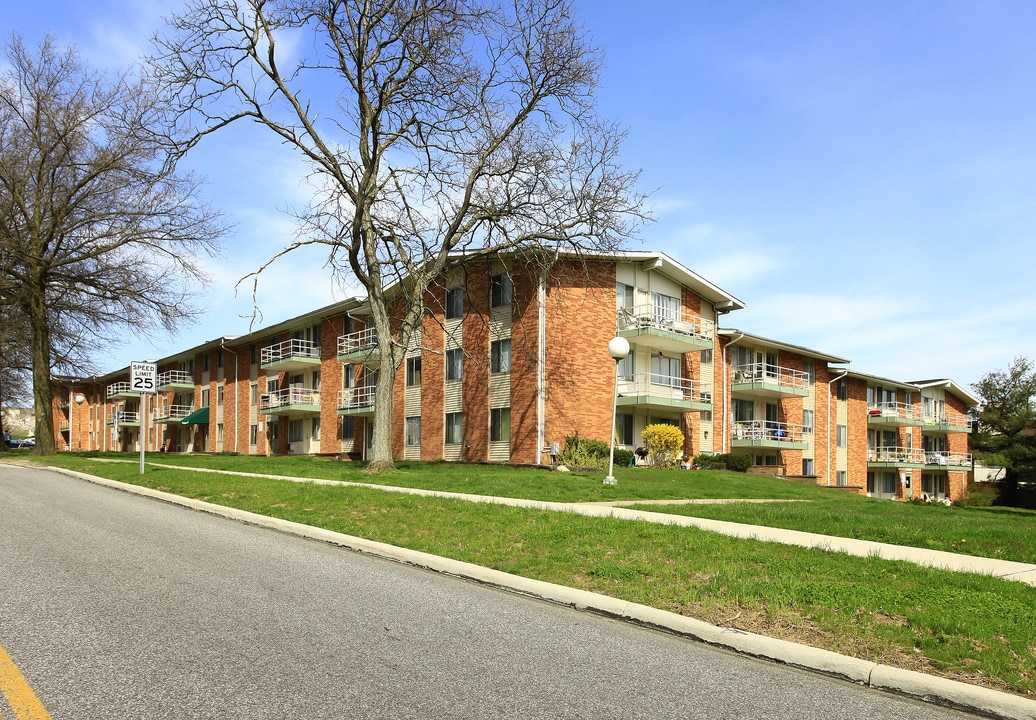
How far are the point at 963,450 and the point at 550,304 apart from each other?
43.7 m

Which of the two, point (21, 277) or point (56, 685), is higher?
point (21, 277)

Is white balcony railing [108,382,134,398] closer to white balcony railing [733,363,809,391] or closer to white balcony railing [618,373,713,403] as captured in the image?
white balcony railing [618,373,713,403]

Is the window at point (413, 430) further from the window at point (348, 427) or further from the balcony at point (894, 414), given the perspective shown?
the balcony at point (894, 414)

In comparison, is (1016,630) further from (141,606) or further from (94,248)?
A: (94,248)

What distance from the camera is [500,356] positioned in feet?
104

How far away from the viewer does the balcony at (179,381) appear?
5846 centimetres

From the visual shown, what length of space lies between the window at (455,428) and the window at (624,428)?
6.18m

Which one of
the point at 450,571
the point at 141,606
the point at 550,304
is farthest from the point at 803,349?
the point at 141,606

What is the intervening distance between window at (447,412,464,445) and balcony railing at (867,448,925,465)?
29493mm

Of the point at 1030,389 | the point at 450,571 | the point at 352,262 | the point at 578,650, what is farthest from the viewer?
the point at 1030,389

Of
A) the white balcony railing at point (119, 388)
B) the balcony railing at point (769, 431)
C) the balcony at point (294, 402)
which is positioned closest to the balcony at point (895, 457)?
the balcony railing at point (769, 431)

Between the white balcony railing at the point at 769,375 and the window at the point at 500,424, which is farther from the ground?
the white balcony railing at the point at 769,375

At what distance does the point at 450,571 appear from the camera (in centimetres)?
894

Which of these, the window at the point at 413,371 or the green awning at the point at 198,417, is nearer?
the window at the point at 413,371
